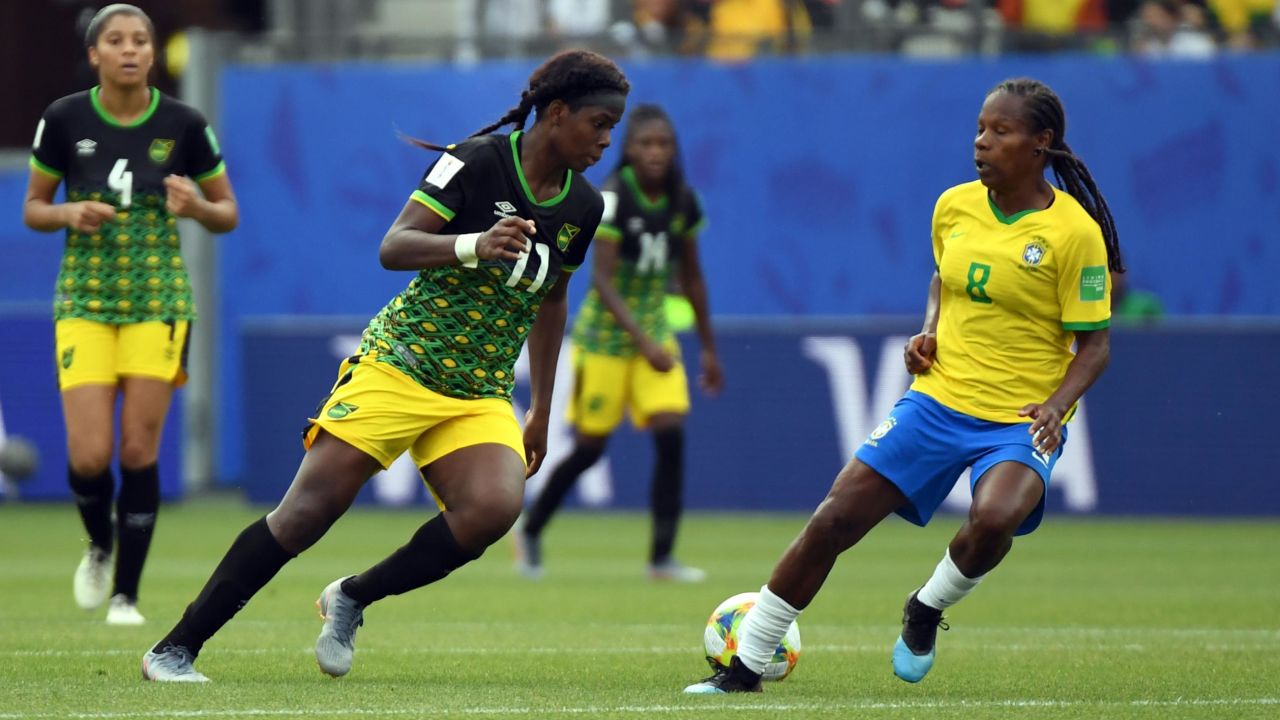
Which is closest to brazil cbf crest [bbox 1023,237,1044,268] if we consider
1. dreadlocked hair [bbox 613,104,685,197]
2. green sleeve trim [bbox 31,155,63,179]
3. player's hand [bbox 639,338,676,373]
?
green sleeve trim [bbox 31,155,63,179]

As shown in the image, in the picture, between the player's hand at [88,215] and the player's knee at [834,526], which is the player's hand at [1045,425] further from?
the player's hand at [88,215]

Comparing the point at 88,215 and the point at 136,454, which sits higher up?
the point at 88,215

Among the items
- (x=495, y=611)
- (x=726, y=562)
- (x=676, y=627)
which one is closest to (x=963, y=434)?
(x=676, y=627)

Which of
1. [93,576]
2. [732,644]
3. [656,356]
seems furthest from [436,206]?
[656,356]

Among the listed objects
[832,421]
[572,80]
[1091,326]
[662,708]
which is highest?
[572,80]

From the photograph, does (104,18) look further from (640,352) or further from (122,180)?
(640,352)

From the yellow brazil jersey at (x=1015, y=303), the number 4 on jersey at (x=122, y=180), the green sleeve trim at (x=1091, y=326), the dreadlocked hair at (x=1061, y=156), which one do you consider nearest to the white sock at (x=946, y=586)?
the yellow brazil jersey at (x=1015, y=303)

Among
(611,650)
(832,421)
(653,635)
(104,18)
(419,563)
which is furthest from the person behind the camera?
(832,421)

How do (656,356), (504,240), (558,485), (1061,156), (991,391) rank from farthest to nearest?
(558,485)
(656,356)
(1061,156)
(991,391)
(504,240)

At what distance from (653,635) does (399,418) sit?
2.63 m

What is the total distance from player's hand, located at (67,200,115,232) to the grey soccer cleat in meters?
2.51

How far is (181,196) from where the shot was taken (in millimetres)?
8664

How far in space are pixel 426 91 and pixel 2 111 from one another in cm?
461

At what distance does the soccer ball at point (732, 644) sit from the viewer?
7.16 meters
